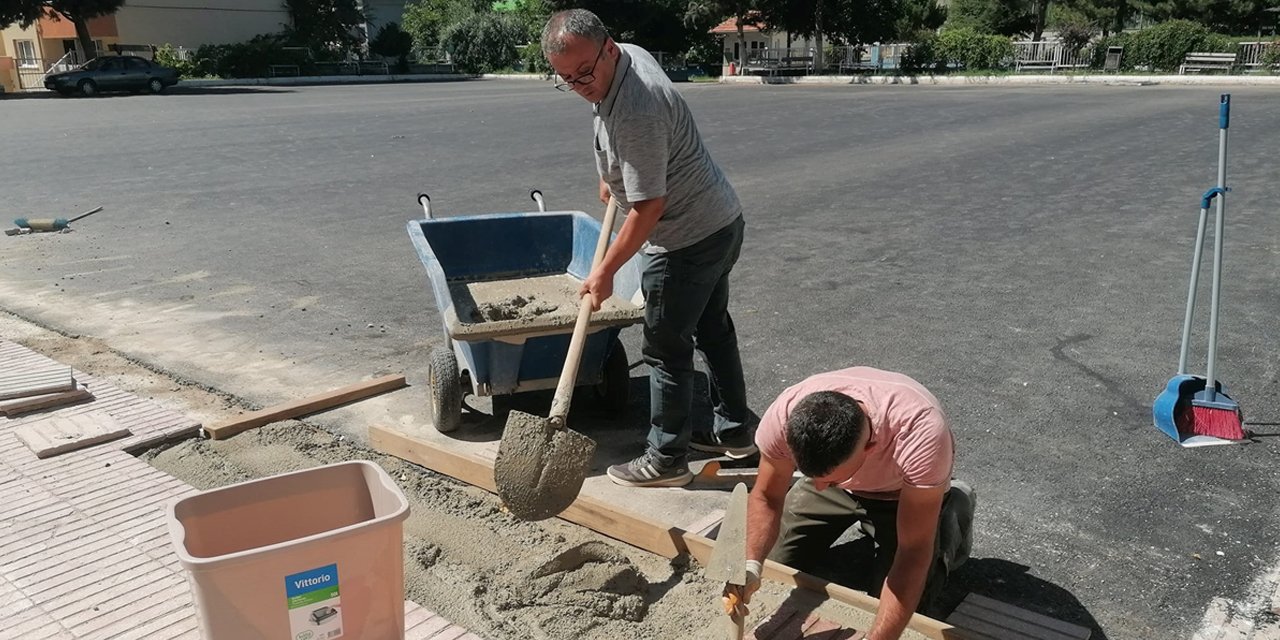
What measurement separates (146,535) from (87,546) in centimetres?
19

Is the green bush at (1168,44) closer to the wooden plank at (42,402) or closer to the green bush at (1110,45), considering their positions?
the green bush at (1110,45)

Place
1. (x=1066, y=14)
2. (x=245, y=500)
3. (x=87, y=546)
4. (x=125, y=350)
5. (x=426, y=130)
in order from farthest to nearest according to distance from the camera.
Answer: (x=1066, y=14), (x=426, y=130), (x=125, y=350), (x=87, y=546), (x=245, y=500)

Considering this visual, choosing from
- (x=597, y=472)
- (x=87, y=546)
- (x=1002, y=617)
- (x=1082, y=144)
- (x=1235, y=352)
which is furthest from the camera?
(x=1082, y=144)

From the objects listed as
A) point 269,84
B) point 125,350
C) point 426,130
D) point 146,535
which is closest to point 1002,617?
point 146,535

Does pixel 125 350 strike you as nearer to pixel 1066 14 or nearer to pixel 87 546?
pixel 87 546

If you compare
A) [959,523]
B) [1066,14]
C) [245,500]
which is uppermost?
[1066,14]

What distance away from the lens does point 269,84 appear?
41.2m

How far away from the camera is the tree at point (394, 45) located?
169 feet

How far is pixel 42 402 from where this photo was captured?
466 centimetres

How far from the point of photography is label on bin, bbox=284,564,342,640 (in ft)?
7.33

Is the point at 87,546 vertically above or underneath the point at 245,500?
underneath

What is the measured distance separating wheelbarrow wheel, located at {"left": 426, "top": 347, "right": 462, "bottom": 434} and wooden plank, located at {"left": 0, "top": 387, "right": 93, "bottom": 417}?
6.44 ft

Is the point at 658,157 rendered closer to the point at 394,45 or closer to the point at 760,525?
the point at 760,525

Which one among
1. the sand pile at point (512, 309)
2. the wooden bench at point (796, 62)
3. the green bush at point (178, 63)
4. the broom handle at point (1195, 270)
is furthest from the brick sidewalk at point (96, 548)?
the green bush at point (178, 63)
